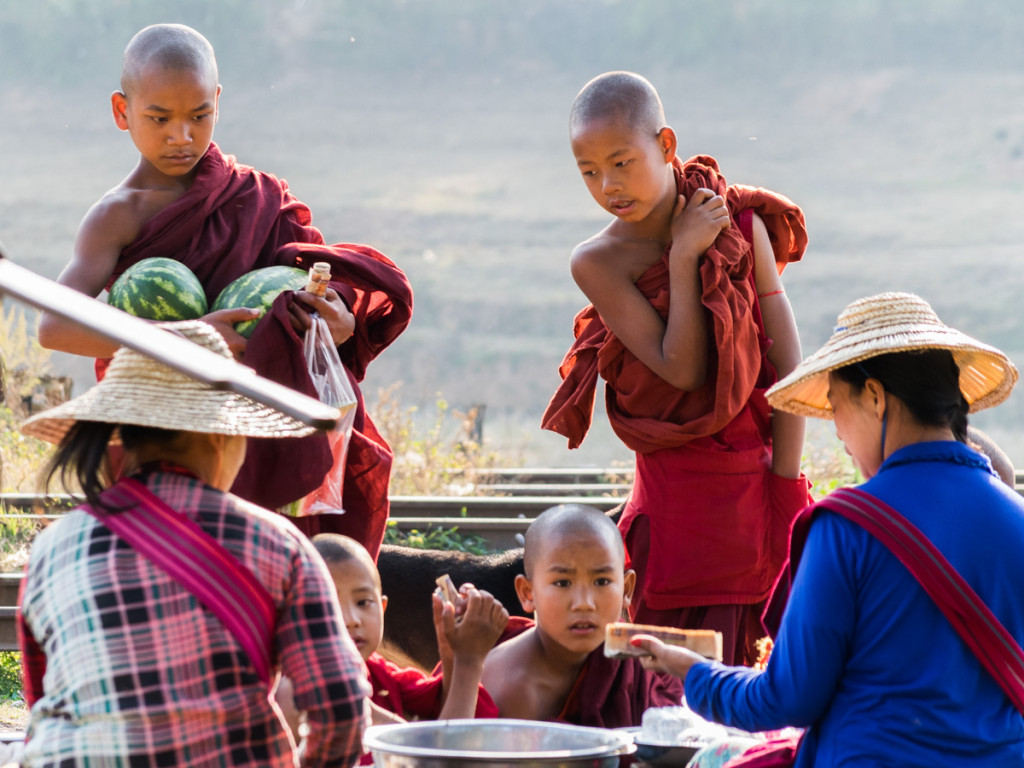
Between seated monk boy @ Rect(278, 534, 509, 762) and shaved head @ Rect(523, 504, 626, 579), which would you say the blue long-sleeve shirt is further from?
shaved head @ Rect(523, 504, 626, 579)

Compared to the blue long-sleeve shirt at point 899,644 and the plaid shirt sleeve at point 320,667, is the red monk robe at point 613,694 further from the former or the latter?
the plaid shirt sleeve at point 320,667

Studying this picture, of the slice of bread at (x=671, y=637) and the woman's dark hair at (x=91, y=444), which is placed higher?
the woman's dark hair at (x=91, y=444)

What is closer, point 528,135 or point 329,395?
point 329,395

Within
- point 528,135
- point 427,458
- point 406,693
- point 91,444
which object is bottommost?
point 406,693

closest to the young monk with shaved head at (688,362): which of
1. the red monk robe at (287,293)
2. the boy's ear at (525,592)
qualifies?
the boy's ear at (525,592)

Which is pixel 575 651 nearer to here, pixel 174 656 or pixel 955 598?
pixel 955 598

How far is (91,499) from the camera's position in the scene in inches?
95.3

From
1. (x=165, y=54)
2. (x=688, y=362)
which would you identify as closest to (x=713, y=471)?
(x=688, y=362)

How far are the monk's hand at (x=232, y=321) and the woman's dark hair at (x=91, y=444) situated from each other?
4.02ft

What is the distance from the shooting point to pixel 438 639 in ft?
12.7

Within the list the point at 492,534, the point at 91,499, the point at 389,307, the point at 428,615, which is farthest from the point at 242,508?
the point at 492,534

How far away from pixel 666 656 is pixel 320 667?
3.43 ft

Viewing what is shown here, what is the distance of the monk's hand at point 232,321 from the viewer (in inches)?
151

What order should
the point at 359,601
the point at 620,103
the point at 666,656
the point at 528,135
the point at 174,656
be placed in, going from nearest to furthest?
1. the point at 174,656
2. the point at 666,656
3. the point at 359,601
4. the point at 620,103
5. the point at 528,135
